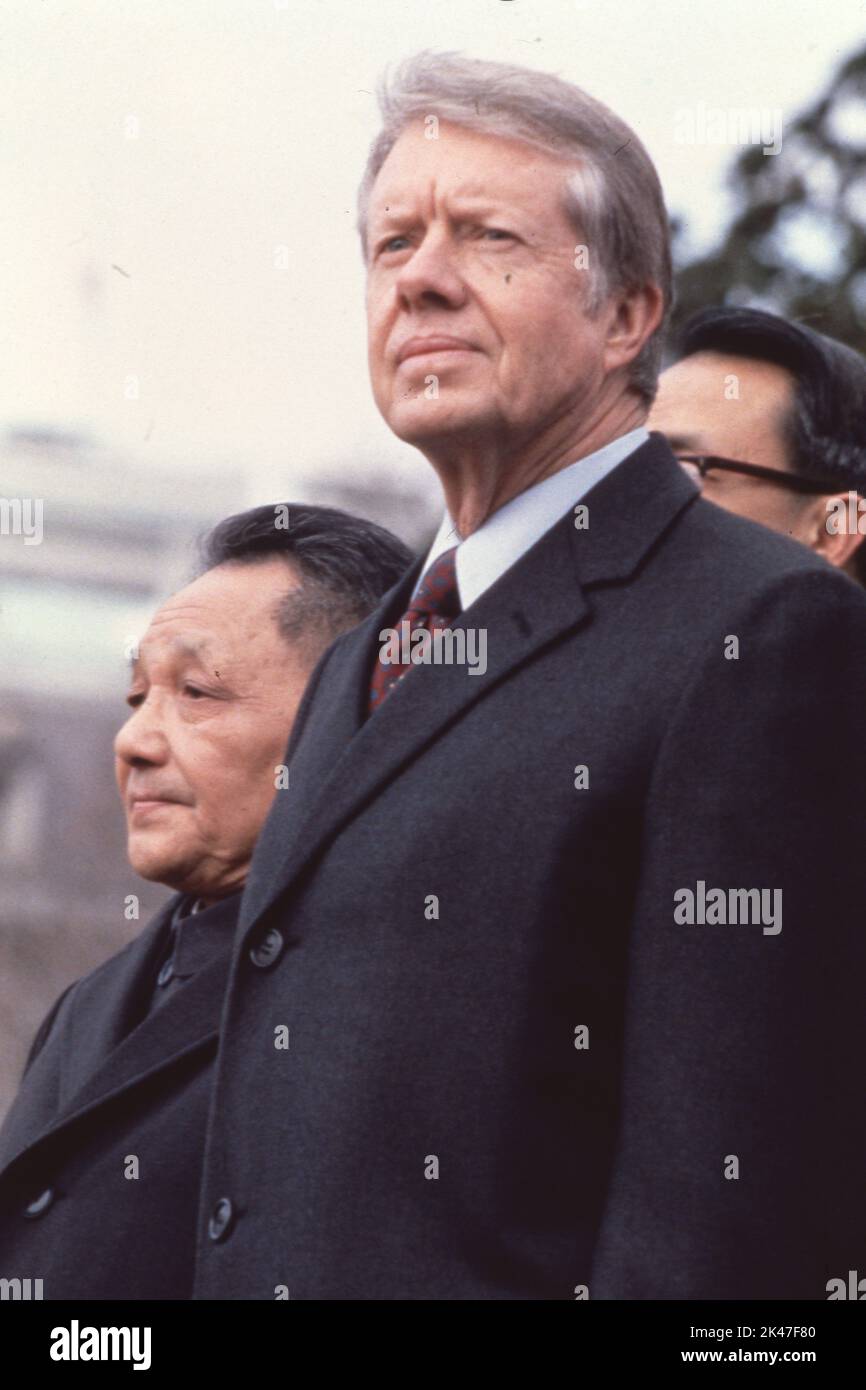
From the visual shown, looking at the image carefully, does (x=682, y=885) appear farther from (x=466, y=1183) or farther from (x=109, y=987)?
(x=109, y=987)

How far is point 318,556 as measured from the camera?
3.51 metres

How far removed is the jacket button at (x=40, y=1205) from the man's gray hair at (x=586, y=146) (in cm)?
143

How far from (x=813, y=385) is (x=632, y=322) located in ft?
4.14

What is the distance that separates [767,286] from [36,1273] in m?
4.98

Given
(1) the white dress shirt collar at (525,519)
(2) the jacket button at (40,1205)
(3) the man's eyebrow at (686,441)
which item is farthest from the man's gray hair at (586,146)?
(2) the jacket button at (40,1205)

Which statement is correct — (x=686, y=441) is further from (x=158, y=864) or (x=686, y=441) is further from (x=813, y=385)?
(x=158, y=864)

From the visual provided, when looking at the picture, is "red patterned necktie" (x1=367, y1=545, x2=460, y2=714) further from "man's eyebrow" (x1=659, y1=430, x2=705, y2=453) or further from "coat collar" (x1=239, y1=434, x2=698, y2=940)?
"man's eyebrow" (x1=659, y1=430, x2=705, y2=453)

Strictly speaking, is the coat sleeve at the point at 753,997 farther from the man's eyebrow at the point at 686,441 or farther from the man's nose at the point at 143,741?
the man's eyebrow at the point at 686,441

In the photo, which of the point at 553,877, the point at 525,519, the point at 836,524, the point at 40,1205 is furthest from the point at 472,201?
the point at 40,1205

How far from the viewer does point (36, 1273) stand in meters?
2.96

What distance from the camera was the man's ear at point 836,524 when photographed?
3645 millimetres

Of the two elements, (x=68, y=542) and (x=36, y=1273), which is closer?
(x=36, y=1273)
